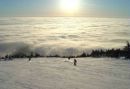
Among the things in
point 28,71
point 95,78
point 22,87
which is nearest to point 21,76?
point 28,71

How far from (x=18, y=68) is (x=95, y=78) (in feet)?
47.6

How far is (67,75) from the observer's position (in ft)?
142

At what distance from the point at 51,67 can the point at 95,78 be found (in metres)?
11.3

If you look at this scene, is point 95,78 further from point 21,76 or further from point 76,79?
point 21,76

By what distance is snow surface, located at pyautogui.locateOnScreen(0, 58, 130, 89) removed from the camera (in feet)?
122

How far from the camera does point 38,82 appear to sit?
39.0 meters

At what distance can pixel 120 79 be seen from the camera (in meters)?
40.2

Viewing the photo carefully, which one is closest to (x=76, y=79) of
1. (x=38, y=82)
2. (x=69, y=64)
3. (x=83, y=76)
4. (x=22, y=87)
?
(x=83, y=76)

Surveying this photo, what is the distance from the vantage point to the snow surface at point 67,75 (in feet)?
122

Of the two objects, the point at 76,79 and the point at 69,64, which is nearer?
the point at 76,79

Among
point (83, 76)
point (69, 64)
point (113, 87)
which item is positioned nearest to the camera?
point (113, 87)

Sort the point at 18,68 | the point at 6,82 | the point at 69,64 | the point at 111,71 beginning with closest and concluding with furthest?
1. the point at 6,82
2. the point at 111,71
3. the point at 18,68
4. the point at 69,64

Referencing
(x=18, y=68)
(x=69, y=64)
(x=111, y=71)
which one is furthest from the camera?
(x=69, y=64)

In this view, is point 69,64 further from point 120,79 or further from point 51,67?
point 120,79
